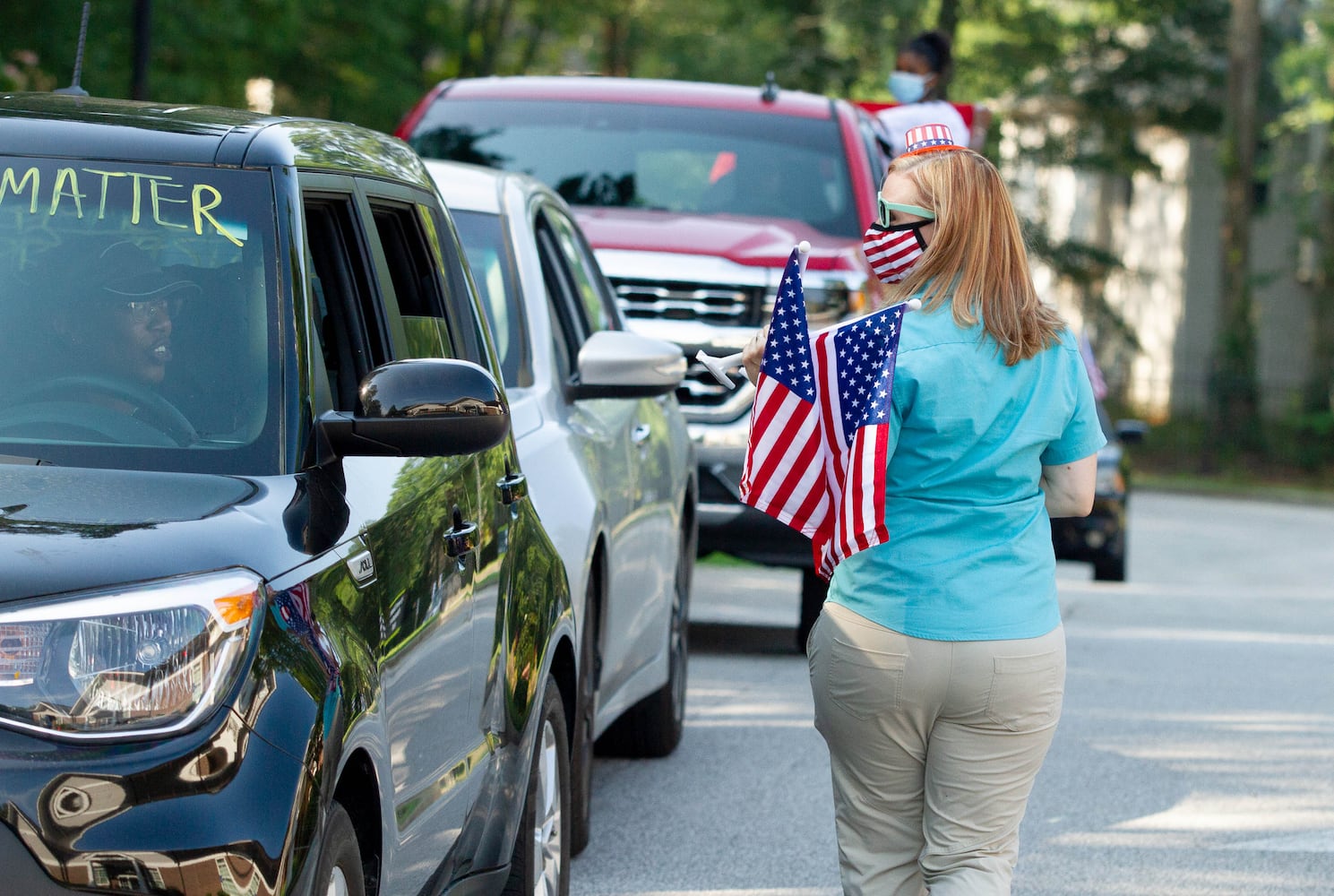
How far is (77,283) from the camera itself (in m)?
3.48

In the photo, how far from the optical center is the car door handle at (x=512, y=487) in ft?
14.5

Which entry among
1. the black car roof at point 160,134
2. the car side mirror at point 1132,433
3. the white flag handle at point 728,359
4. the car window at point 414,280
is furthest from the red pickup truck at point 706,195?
the car side mirror at point 1132,433

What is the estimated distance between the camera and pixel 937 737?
3830 millimetres

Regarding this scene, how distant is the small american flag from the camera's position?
145 inches

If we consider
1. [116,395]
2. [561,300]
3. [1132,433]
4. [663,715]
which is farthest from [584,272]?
[1132,433]

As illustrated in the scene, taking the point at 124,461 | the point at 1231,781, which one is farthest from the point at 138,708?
the point at 1231,781

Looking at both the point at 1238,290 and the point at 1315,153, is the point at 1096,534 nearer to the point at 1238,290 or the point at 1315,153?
the point at 1238,290

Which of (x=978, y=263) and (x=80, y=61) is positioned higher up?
(x=80, y=61)

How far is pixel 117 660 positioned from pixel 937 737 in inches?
67.2

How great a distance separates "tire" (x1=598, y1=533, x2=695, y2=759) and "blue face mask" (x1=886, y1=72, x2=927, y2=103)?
517 centimetres

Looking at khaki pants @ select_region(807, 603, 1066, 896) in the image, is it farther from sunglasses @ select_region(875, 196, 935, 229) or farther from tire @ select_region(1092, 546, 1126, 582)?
tire @ select_region(1092, 546, 1126, 582)

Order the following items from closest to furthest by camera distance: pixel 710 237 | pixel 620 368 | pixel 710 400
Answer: pixel 620 368, pixel 710 400, pixel 710 237

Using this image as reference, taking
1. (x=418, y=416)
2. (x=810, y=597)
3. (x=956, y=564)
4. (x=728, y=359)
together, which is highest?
(x=418, y=416)

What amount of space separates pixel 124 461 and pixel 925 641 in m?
1.49
